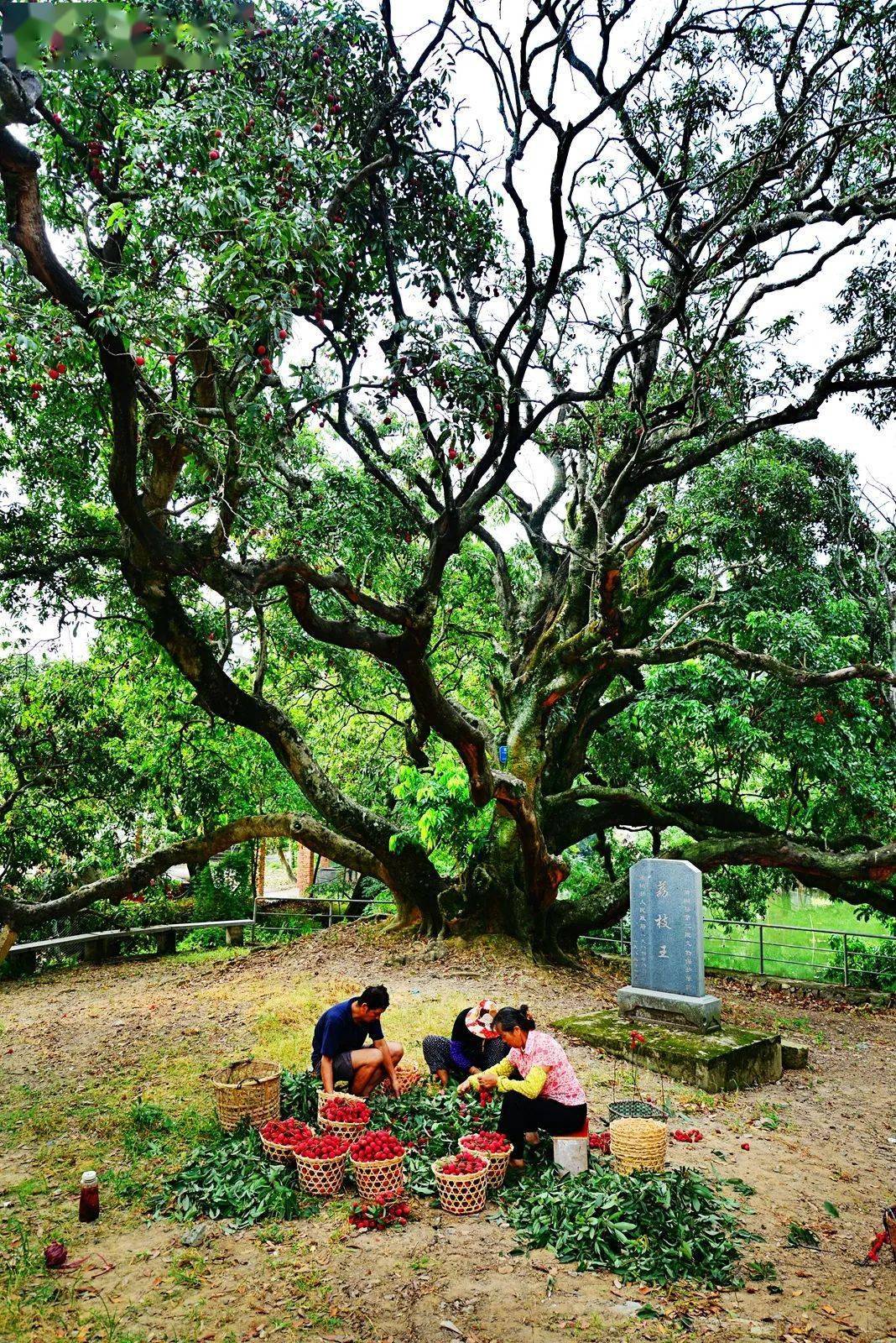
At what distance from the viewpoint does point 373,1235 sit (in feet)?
16.0

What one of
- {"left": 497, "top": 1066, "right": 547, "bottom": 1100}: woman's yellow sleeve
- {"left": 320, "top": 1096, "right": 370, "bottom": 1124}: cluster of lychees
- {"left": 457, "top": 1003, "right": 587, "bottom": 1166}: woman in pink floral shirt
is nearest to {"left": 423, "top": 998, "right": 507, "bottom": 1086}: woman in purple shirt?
{"left": 457, "top": 1003, "right": 587, "bottom": 1166}: woman in pink floral shirt

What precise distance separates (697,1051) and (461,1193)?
12.3 feet

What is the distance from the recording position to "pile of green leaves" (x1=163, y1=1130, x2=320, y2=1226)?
5.08 m

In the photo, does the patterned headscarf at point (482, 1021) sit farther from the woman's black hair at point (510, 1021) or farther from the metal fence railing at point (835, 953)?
the metal fence railing at point (835, 953)

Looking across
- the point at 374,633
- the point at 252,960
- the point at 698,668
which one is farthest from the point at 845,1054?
the point at 252,960

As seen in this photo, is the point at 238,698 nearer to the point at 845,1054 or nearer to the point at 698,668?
the point at 698,668

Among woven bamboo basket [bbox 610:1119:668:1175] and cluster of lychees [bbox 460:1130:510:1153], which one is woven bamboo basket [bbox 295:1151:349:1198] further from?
woven bamboo basket [bbox 610:1119:668:1175]

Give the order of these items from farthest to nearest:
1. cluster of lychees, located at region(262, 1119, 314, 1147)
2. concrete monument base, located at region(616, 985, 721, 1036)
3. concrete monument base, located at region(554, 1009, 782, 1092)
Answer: concrete monument base, located at region(616, 985, 721, 1036), concrete monument base, located at region(554, 1009, 782, 1092), cluster of lychees, located at region(262, 1119, 314, 1147)

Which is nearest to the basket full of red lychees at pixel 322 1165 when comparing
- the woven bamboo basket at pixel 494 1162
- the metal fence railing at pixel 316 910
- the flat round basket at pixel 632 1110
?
the woven bamboo basket at pixel 494 1162

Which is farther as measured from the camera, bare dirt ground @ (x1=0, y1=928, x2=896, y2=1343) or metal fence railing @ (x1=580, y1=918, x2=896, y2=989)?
metal fence railing @ (x1=580, y1=918, x2=896, y2=989)

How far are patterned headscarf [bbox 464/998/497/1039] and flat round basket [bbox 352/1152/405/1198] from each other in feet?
4.78

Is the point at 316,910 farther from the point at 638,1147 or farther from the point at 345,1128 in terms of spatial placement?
the point at 638,1147

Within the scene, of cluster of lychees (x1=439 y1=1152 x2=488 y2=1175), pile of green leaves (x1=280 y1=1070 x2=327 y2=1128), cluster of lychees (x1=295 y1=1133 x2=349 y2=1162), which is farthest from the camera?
pile of green leaves (x1=280 y1=1070 x2=327 y2=1128)

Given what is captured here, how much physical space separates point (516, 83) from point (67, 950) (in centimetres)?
1319
